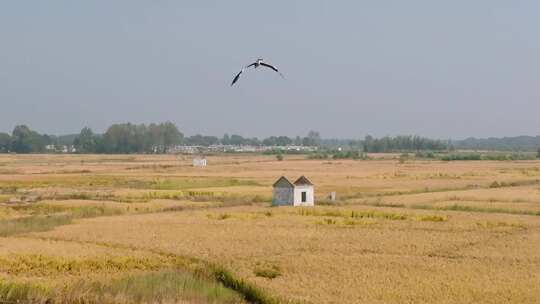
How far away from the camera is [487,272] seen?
61.2 feet

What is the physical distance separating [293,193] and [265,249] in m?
15.1

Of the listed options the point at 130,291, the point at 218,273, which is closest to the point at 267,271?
the point at 218,273

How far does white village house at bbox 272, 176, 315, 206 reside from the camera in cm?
3734

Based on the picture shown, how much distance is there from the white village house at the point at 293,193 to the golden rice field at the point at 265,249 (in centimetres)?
111

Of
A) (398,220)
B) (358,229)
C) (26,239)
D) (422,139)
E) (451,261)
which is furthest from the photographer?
(422,139)

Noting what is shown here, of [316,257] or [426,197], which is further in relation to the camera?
[426,197]

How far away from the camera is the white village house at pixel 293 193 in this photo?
37344 mm

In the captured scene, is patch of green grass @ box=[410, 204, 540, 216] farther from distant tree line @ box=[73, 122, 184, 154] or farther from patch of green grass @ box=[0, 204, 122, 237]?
distant tree line @ box=[73, 122, 184, 154]

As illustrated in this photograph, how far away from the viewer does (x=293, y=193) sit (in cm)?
3731

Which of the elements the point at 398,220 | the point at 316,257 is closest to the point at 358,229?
the point at 398,220

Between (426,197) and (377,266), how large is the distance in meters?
24.6

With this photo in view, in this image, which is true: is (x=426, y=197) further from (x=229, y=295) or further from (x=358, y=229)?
(x=229, y=295)

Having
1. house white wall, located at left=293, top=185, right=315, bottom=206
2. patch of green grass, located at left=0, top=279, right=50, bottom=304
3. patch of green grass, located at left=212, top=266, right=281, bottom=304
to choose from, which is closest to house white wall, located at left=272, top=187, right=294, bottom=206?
house white wall, located at left=293, top=185, right=315, bottom=206

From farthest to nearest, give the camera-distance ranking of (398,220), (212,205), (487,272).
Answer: (212,205)
(398,220)
(487,272)
